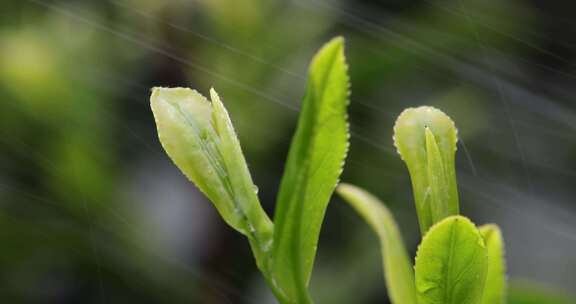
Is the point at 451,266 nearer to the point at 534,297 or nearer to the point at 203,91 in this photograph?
the point at 534,297

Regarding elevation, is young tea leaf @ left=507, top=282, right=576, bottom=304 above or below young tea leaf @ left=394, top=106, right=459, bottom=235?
below

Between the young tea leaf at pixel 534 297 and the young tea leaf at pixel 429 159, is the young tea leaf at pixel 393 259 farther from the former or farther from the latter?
the young tea leaf at pixel 534 297

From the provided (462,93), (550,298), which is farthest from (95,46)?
(550,298)

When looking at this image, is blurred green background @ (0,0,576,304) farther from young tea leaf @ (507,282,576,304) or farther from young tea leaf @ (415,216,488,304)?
young tea leaf @ (415,216,488,304)

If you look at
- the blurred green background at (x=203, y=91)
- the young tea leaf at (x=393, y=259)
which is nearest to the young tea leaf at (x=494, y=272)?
the young tea leaf at (x=393, y=259)

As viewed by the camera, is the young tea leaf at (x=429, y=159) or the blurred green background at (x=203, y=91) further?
the blurred green background at (x=203, y=91)

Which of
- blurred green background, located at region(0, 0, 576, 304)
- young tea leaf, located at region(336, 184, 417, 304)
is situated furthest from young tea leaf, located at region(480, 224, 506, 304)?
blurred green background, located at region(0, 0, 576, 304)

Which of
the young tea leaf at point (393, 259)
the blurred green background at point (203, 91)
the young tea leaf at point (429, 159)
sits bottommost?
the blurred green background at point (203, 91)
